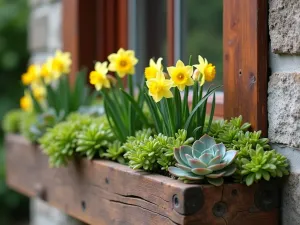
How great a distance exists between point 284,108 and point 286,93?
39 millimetres

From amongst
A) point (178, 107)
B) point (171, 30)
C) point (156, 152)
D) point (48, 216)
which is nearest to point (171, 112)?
point (178, 107)

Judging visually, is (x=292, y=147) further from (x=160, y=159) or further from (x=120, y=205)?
(x=120, y=205)

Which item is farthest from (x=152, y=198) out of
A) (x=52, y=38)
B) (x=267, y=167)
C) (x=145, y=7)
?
(x=52, y=38)

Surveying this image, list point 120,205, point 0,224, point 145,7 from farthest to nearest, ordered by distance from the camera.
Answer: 1. point 0,224
2. point 145,7
3. point 120,205

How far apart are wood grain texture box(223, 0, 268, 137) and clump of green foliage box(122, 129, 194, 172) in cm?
19

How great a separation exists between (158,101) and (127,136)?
10.6 inches

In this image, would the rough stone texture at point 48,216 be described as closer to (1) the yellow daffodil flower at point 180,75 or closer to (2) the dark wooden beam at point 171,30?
(2) the dark wooden beam at point 171,30

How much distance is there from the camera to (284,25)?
5.08 feet

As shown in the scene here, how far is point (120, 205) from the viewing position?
1.81 m

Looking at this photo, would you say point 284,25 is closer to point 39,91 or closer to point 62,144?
point 62,144

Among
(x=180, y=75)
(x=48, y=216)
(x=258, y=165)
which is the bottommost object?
(x=48, y=216)

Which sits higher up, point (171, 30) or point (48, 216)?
point (171, 30)

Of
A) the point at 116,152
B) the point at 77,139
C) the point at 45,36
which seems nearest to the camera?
the point at 116,152

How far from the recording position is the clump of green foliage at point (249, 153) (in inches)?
59.0
